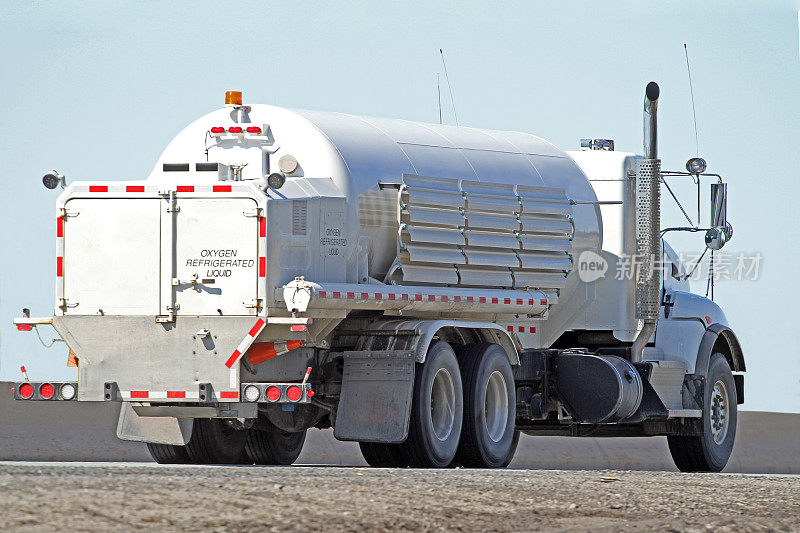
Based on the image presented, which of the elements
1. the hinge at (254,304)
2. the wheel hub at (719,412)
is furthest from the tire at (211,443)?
the wheel hub at (719,412)

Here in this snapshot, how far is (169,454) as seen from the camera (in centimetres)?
1627

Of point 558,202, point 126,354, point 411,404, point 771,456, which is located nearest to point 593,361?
point 558,202

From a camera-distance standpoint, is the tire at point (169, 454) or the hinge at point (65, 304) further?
the tire at point (169, 454)

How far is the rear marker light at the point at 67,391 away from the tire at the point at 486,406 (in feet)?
12.0

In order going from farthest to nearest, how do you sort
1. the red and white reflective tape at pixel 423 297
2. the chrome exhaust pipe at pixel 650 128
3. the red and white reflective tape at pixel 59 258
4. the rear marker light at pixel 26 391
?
1. the chrome exhaust pipe at pixel 650 128
2. the rear marker light at pixel 26 391
3. the red and white reflective tape at pixel 59 258
4. the red and white reflective tape at pixel 423 297

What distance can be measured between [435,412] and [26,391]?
372cm

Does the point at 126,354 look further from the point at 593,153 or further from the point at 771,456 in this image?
the point at 771,456

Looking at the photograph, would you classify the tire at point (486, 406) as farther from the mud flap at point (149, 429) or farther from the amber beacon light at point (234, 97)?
the amber beacon light at point (234, 97)

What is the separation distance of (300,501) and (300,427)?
5.91 metres

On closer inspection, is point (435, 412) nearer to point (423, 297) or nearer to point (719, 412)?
point (423, 297)

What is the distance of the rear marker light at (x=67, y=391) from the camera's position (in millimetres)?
14344

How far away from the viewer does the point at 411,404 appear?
574 inches

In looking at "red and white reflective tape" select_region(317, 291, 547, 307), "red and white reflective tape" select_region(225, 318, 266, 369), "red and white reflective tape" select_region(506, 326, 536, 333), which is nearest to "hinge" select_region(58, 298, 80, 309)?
"red and white reflective tape" select_region(225, 318, 266, 369)

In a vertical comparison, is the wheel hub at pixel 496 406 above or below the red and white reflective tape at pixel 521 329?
below
